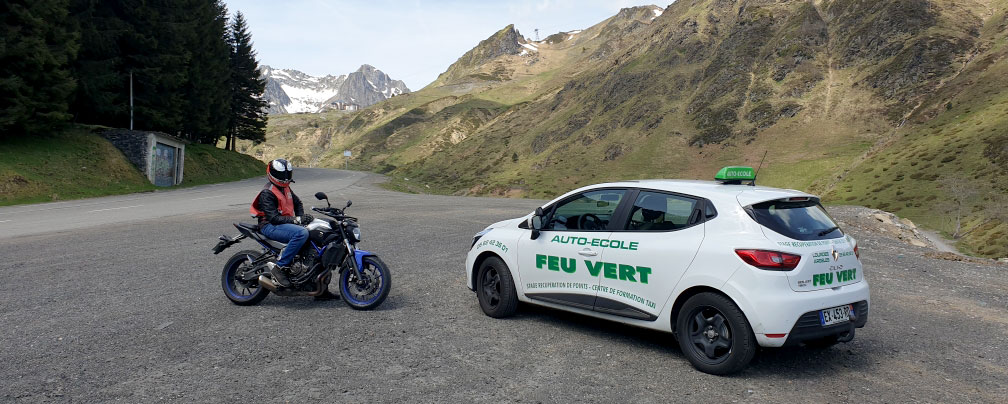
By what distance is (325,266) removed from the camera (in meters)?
7.38

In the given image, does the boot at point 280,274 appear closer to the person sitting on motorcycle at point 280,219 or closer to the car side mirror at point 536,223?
the person sitting on motorcycle at point 280,219

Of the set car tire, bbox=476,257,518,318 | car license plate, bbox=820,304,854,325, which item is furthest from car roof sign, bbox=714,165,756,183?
car tire, bbox=476,257,518,318

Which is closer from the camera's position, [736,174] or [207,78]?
[736,174]

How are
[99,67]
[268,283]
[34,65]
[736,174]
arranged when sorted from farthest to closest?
[99,67] < [34,65] < [268,283] < [736,174]

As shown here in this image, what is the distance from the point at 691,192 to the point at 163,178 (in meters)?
38.7

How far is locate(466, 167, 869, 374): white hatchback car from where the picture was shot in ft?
16.4

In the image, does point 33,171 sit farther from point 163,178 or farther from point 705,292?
point 705,292

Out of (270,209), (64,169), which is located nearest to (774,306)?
(270,209)

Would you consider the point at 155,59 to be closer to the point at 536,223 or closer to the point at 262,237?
the point at 262,237

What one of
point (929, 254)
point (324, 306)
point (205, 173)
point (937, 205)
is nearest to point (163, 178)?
point (205, 173)

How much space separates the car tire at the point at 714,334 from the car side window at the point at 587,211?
4.40 feet

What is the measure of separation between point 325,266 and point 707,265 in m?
Answer: 4.70

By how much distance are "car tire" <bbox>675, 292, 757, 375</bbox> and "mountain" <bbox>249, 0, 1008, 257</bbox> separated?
39474 millimetres

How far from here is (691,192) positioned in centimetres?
580
